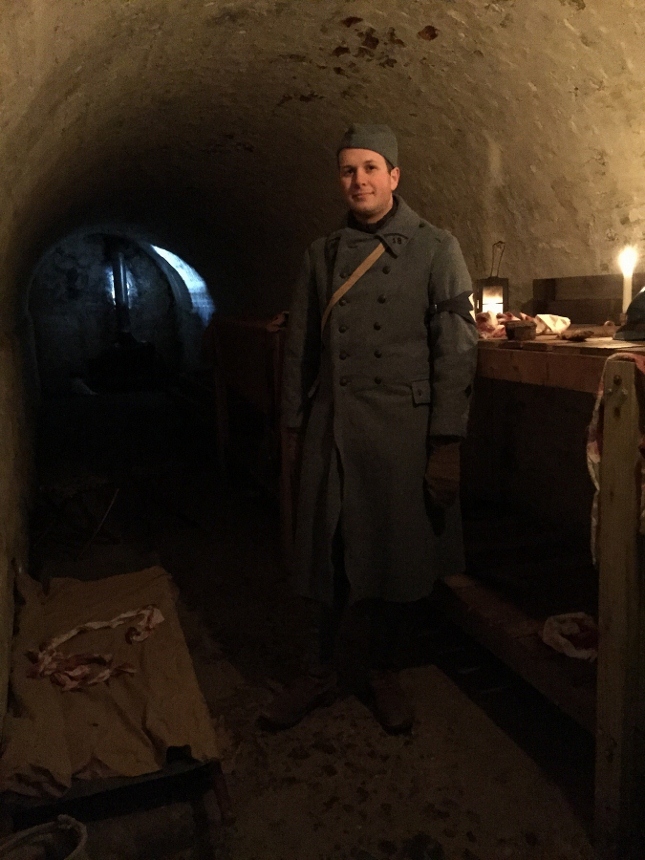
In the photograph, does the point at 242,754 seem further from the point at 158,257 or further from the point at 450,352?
the point at 158,257

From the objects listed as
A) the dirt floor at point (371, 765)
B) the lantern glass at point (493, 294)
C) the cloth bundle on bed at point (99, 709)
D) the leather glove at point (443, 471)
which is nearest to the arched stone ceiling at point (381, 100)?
the lantern glass at point (493, 294)

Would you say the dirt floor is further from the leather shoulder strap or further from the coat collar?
the coat collar

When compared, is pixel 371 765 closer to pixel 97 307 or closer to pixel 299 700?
pixel 299 700

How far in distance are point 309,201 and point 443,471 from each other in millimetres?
3226

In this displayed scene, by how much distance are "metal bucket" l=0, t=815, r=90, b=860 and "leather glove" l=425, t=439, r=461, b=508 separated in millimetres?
1427

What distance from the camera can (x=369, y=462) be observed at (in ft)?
8.03

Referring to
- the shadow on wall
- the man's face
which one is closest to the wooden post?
the man's face

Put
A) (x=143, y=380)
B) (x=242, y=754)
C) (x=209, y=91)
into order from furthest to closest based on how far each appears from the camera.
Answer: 1. (x=143, y=380)
2. (x=209, y=91)
3. (x=242, y=754)

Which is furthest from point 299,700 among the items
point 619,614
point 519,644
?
point 619,614

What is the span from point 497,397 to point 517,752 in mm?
1896

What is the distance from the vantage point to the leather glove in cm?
238

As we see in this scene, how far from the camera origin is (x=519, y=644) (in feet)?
7.97

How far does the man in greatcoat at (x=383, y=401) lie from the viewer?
2365 millimetres

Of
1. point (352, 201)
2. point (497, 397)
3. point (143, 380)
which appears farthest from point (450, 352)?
point (143, 380)
